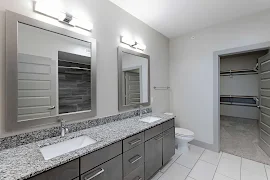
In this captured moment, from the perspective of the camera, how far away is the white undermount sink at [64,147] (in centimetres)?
116

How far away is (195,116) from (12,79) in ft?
10.3

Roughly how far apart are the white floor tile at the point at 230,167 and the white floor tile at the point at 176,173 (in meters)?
0.53

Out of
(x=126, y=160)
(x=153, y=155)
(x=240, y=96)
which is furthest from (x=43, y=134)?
(x=240, y=96)

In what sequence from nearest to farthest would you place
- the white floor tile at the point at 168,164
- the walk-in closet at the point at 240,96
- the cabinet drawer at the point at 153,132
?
1. the cabinet drawer at the point at 153,132
2. the white floor tile at the point at 168,164
3. the walk-in closet at the point at 240,96

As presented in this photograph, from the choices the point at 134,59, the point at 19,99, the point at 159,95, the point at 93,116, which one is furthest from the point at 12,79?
the point at 159,95

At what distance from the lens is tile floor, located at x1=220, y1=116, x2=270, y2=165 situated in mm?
2518

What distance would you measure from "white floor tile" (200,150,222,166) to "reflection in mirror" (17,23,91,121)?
228 centimetres

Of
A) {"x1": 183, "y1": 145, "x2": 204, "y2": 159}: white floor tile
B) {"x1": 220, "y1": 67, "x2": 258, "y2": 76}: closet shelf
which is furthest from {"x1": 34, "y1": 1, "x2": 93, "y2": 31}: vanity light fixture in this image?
{"x1": 220, "y1": 67, "x2": 258, "y2": 76}: closet shelf

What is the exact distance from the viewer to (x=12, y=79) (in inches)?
44.8

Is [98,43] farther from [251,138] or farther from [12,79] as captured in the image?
[251,138]

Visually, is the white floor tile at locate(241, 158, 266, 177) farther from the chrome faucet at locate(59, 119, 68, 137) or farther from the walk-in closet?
the chrome faucet at locate(59, 119, 68, 137)

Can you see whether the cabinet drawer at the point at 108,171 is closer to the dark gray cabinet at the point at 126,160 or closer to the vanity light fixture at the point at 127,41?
the dark gray cabinet at the point at 126,160

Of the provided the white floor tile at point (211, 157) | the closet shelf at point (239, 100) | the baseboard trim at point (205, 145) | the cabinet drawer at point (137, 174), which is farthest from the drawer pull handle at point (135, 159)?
the closet shelf at point (239, 100)

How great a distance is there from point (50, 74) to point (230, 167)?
2.94 m
